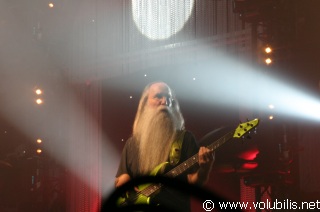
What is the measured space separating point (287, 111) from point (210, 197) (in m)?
4.35

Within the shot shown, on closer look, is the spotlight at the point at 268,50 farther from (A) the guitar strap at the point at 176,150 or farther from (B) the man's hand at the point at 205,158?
(B) the man's hand at the point at 205,158

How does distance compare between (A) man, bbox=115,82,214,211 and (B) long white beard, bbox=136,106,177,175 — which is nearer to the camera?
(A) man, bbox=115,82,214,211

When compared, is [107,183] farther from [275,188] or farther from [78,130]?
[275,188]

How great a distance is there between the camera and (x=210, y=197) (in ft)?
1.53

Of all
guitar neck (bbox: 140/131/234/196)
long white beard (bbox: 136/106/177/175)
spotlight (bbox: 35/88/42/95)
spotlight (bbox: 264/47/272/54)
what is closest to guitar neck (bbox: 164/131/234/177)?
guitar neck (bbox: 140/131/234/196)

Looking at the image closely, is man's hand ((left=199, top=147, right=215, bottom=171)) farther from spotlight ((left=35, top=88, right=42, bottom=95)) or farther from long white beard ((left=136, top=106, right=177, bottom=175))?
spotlight ((left=35, top=88, right=42, bottom=95))

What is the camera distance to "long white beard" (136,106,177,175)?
12.6 ft

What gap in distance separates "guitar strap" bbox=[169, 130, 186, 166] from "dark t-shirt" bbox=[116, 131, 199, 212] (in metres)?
0.03

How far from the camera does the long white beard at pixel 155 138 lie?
3.84 metres

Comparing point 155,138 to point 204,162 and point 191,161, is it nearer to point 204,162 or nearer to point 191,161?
point 191,161

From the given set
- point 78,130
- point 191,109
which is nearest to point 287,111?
point 191,109

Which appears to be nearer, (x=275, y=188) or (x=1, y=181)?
(x=275, y=188)

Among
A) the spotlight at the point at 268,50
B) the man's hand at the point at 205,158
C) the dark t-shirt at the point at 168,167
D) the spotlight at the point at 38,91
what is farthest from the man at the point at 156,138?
the spotlight at the point at 38,91

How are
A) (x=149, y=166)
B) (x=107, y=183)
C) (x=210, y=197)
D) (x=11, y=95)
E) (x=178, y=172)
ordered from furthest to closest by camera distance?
(x=11, y=95)
(x=107, y=183)
(x=149, y=166)
(x=178, y=172)
(x=210, y=197)
